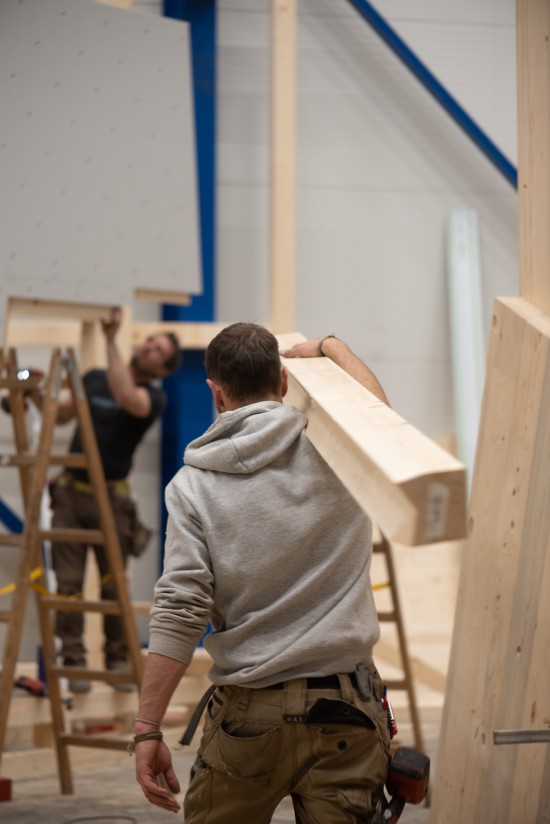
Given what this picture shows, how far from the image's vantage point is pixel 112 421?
5.11 m

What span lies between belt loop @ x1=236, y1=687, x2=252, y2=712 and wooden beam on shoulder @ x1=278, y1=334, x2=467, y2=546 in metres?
0.46

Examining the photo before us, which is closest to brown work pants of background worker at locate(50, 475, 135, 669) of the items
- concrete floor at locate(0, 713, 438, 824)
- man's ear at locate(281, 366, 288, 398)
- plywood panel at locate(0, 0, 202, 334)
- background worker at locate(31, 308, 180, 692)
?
background worker at locate(31, 308, 180, 692)

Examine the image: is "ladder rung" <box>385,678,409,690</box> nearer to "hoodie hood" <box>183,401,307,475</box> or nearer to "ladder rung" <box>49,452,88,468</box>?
"ladder rung" <box>49,452,88,468</box>

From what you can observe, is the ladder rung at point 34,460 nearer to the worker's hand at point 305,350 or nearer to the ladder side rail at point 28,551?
the ladder side rail at point 28,551

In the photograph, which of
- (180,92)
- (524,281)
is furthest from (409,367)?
(524,281)

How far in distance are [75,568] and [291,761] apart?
10.5 feet

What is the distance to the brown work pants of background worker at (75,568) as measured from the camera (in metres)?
4.78

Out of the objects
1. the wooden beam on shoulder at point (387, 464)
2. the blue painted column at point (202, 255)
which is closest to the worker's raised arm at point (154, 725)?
the wooden beam on shoulder at point (387, 464)

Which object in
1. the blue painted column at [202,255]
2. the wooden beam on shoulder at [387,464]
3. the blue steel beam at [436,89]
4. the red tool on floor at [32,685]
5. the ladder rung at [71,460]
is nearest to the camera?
the wooden beam on shoulder at [387,464]

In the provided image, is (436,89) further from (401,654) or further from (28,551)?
(28,551)

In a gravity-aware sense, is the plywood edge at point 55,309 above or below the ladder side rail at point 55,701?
above

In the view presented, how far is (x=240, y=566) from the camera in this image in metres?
1.82

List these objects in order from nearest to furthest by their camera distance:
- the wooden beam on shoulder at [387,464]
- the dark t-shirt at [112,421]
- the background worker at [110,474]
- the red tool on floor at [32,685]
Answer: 1. the wooden beam on shoulder at [387,464]
2. the red tool on floor at [32,685]
3. the background worker at [110,474]
4. the dark t-shirt at [112,421]

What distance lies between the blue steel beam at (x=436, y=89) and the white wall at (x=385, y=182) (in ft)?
0.42
